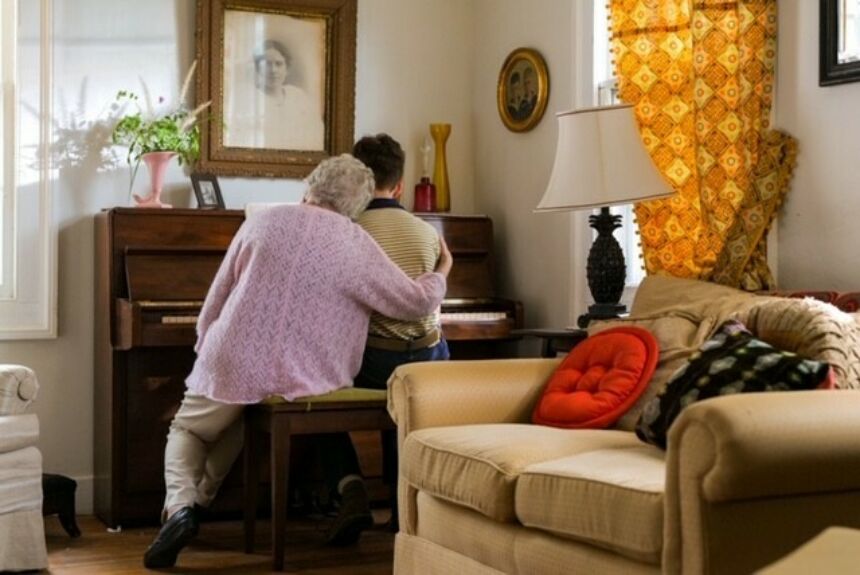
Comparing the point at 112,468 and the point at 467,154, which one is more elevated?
the point at 467,154

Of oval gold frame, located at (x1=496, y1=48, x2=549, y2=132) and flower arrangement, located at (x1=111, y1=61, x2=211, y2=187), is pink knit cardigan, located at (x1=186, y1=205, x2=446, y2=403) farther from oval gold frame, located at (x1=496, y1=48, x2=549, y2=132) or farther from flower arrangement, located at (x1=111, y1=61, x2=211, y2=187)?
oval gold frame, located at (x1=496, y1=48, x2=549, y2=132)

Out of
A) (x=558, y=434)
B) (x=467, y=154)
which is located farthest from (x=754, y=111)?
(x=467, y=154)

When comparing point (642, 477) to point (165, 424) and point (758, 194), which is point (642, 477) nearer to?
point (758, 194)

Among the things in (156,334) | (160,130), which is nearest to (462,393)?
(156,334)

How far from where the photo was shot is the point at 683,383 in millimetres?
2611

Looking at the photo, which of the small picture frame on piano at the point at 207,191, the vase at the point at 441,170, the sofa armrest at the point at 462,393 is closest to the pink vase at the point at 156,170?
the small picture frame on piano at the point at 207,191

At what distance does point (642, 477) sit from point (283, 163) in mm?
3113

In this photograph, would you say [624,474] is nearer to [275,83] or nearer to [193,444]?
[193,444]

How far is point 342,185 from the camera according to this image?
12.7ft

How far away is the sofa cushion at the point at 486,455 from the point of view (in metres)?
2.64

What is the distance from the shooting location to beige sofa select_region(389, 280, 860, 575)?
2.04 meters

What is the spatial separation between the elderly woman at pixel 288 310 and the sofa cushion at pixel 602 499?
1.29m

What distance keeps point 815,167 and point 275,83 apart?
7.87 ft

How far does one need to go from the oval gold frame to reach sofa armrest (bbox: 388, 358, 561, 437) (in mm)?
1825
